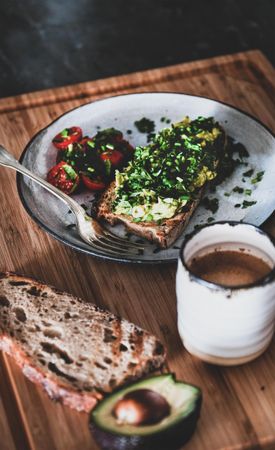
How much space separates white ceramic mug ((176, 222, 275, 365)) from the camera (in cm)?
173

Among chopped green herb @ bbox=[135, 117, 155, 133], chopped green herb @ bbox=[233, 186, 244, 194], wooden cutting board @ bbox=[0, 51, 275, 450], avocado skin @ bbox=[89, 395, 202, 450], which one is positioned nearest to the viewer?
avocado skin @ bbox=[89, 395, 202, 450]

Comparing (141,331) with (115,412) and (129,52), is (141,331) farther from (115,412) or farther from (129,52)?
(129,52)

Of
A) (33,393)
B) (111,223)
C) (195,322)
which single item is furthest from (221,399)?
(111,223)

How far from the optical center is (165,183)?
94.3 inches

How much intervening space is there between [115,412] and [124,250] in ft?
2.28

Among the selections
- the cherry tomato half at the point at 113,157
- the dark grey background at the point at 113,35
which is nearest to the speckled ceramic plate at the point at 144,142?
the cherry tomato half at the point at 113,157

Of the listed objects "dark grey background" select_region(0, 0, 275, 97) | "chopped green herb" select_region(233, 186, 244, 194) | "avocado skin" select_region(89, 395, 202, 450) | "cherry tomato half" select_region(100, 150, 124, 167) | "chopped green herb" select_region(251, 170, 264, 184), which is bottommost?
"dark grey background" select_region(0, 0, 275, 97)

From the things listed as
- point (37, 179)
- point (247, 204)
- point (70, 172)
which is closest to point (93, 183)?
point (70, 172)

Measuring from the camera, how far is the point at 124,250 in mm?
2283

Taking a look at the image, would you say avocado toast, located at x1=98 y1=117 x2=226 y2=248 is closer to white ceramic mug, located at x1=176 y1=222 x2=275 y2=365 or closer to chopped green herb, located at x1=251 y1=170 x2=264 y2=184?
chopped green herb, located at x1=251 y1=170 x2=264 y2=184

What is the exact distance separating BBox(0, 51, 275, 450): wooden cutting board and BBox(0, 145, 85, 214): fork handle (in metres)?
0.14

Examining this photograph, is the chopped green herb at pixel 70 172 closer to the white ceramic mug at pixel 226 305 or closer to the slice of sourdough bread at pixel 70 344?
the slice of sourdough bread at pixel 70 344

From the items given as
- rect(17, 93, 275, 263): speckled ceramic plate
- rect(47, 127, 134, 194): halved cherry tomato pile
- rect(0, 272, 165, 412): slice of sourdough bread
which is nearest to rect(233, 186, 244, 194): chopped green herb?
rect(17, 93, 275, 263): speckled ceramic plate

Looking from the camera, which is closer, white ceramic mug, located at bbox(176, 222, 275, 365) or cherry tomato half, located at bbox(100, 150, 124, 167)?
white ceramic mug, located at bbox(176, 222, 275, 365)
